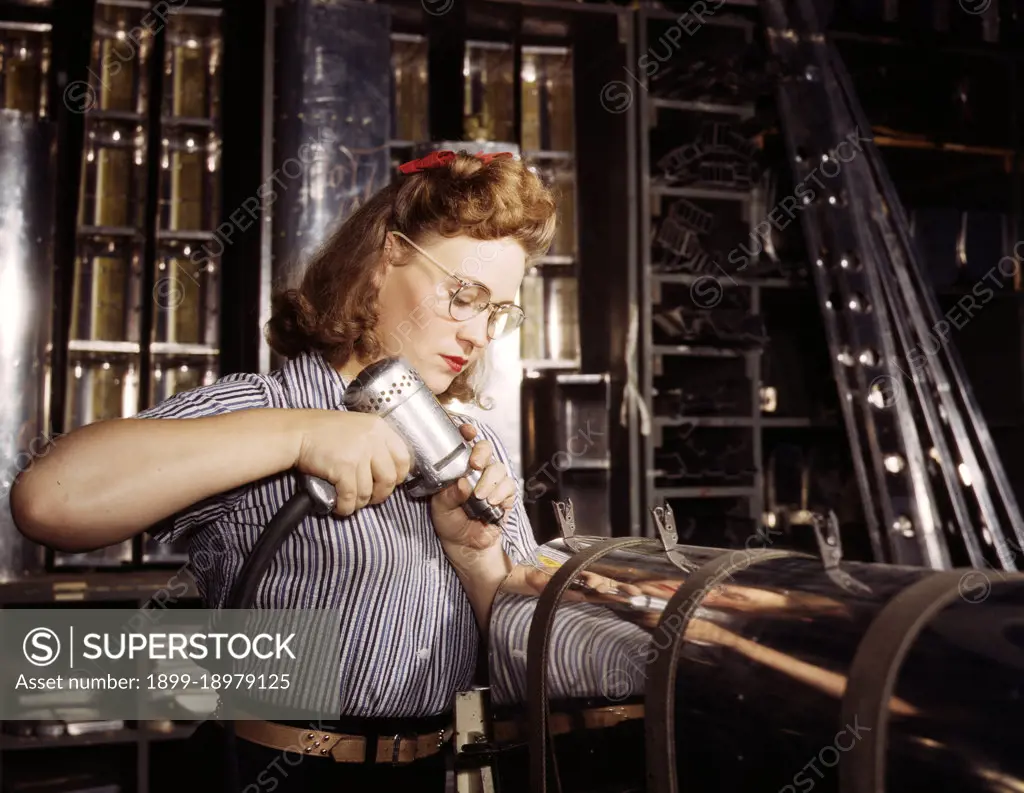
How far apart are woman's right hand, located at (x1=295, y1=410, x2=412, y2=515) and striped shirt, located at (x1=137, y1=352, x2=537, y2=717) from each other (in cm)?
9

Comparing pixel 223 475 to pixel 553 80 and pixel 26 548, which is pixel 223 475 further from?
pixel 553 80

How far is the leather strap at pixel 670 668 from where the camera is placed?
27.5 inches

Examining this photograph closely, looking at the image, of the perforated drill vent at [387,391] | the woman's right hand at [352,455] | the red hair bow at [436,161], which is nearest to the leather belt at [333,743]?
the woman's right hand at [352,455]

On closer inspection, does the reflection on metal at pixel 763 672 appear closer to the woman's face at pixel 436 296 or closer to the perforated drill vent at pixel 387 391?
the perforated drill vent at pixel 387 391

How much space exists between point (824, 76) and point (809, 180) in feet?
1.31

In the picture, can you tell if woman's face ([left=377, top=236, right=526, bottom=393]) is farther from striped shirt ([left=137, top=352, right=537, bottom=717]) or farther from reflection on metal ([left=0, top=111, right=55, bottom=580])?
reflection on metal ([left=0, top=111, right=55, bottom=580])

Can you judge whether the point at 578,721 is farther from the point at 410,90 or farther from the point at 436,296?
the point at 410,90

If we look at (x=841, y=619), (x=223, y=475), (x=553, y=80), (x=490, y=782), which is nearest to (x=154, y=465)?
(x=223, y=475)

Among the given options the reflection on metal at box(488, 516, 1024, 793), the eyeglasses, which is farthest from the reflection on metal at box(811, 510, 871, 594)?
the eyeglasses

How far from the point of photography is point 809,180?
314 cm

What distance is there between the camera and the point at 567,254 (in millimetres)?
3279

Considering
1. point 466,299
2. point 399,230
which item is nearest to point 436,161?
point 399,230

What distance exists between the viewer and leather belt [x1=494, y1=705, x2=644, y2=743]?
753 mm

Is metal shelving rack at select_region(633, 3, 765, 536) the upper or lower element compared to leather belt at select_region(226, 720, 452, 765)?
upper
